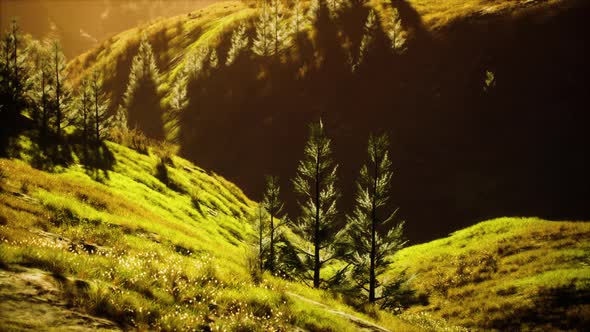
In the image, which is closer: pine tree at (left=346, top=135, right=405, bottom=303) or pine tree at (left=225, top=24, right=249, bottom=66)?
pine tree at (left=346, top=135, right=405, bottom=303)

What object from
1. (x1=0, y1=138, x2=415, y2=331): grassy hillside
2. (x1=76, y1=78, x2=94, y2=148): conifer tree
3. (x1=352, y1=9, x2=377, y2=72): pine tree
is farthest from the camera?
(x1=352, y1=9, x2=377, y2=72): pine tree

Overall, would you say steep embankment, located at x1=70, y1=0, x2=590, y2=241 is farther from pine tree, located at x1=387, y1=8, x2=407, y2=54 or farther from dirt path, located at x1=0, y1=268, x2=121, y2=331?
dirt path, located at x1=0, y1=268, x2=121, y2=331

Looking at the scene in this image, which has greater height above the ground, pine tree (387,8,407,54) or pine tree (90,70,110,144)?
pine tree (387,8,407,54)

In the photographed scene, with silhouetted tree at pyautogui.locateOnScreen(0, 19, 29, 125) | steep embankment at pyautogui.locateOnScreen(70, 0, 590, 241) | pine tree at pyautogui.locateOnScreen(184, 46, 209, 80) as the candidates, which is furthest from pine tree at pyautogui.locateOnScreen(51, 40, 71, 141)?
pine tree at pyautogui.locateOnScreen(184, 46, 209, 80)

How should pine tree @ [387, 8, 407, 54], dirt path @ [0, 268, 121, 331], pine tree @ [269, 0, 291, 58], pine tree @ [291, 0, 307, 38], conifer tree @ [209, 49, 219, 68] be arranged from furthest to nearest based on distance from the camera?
conifer tree @ [209, 49, 219, 68], pine tree @ [291, 0, 307, 38], pine tree @ [269, 0, 291, 58], pine tree @ [387, 8, 407, 54], dirt path @ [0, 268, 121, 331]

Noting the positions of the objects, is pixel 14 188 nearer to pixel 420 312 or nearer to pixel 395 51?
pixel 420 312

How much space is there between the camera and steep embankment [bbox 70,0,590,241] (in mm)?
57531

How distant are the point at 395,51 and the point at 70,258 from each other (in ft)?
262

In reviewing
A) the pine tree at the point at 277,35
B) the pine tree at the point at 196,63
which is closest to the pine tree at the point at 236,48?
the pine tree at the point at 196,63

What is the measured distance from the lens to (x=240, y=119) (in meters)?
86.4

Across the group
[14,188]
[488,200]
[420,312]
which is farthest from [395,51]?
[14,188]

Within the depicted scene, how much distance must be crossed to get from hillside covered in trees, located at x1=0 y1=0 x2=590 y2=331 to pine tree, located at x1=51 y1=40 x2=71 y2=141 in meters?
0.29

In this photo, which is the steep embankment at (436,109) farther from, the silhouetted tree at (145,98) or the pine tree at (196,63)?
the silhouetted tree at (145,98)

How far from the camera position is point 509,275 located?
3055 centimetres
